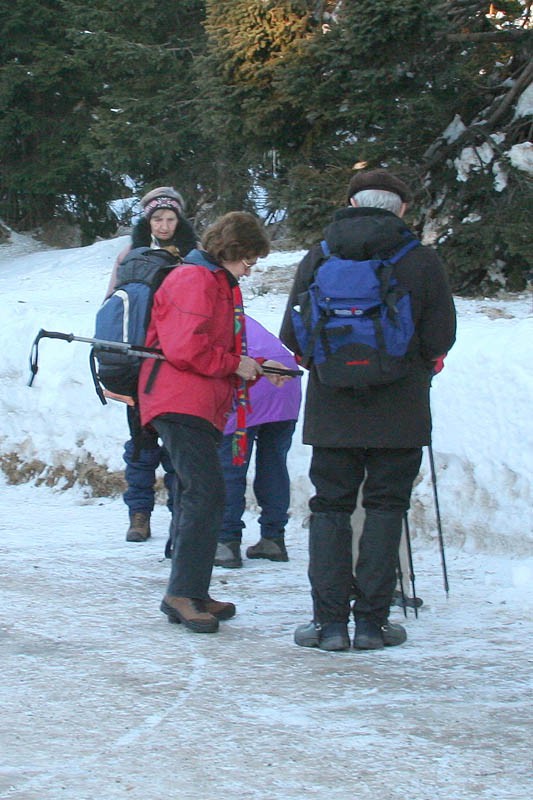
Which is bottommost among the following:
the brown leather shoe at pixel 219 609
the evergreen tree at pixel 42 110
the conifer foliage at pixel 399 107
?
the brown leather shoe at pixel 219 609

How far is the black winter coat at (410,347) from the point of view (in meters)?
4.62

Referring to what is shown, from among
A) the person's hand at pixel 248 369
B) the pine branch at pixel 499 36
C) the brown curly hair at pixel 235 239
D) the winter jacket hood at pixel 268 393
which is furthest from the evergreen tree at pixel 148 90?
the person's hand at pixel 248 369

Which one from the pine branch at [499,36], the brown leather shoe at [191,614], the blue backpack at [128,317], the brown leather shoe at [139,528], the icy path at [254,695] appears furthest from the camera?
the pine branch at [499,36]

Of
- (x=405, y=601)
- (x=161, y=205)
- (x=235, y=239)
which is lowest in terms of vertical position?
(x=405, y=601)

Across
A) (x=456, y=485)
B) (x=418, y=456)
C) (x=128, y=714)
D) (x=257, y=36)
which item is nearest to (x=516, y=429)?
(x=456, y=485)

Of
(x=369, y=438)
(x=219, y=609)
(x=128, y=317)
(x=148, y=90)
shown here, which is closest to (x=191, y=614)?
(x=219, y=609)

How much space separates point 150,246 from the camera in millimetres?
6867

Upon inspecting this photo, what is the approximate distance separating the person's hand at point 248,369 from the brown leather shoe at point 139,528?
2149mm

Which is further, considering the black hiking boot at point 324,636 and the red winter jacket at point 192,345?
the red winter jacket at point 192,345

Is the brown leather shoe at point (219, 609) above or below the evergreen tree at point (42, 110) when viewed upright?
below

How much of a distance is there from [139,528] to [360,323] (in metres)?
3.00

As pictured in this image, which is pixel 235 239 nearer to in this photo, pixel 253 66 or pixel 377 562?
pixel 377 562

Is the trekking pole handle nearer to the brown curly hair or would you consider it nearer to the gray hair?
the brown curly hair

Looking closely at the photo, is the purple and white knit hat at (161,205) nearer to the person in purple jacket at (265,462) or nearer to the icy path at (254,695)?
the person in purple jacket at (265,462)
